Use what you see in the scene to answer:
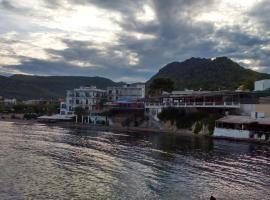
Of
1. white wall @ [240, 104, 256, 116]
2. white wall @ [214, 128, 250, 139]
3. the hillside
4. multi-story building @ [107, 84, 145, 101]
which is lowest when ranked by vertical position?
white wall @ [214, 128, 250, 139]

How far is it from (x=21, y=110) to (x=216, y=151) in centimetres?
11609

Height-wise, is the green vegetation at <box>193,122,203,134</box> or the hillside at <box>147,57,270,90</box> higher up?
the hillside at <box>147,57,270,90</box>

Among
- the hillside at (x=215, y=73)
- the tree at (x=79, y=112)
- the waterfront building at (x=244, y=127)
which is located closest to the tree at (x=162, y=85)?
the tree at (x=79, y=112)

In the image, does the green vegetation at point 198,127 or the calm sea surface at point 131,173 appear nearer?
the calm sea surface at point 131,173

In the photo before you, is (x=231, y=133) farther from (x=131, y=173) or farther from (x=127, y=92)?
(x=127, y=92)

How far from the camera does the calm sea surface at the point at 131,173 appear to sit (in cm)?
2655

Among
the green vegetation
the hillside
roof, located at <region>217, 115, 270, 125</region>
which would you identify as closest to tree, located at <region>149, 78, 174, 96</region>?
the hillside

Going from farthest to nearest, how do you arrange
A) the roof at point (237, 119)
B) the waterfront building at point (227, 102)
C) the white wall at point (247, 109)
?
the white wall at point (247, 109) < the waterfront building at point (227, 102) < the roof at point (237, 119)

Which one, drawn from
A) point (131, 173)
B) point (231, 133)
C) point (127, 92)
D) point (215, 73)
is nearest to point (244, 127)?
point (231, 133)

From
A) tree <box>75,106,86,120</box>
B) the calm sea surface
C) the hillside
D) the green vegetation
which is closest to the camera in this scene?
the calm sea surface

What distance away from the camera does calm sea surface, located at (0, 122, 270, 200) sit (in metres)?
26.5

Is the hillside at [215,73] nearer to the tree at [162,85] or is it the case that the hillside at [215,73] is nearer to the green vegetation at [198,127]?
the tree at [162,85]

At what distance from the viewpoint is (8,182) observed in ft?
92.1

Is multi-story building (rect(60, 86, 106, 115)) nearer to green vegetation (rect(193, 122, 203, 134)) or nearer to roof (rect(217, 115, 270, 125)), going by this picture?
green vegetation (rect(193, 122, 203, 134))
